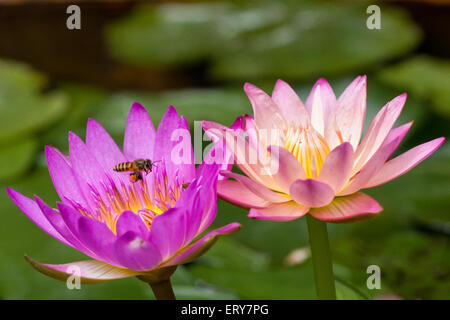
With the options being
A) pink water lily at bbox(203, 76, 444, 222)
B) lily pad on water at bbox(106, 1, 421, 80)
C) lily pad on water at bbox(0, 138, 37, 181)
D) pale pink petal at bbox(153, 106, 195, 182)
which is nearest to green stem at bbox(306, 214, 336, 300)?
pink water lily at bbox(203, 76, 444, 222)

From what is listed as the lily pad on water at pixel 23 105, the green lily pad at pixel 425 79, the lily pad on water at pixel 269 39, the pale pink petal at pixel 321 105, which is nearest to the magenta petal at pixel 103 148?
the pale pink petal at pixel 321 105

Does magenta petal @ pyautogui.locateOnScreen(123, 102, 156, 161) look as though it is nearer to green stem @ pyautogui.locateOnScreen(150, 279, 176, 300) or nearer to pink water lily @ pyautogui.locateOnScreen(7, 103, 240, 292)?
pink water lily @ pyautogui.locateOnScreen(7, 103, 240, 292)

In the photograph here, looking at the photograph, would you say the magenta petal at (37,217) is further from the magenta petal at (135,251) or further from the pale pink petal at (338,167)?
the pale pink petal at (338,167)

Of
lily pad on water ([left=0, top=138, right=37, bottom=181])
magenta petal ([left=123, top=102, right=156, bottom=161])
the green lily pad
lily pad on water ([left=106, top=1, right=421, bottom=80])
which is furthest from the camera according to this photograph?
lily pad on water ([left=106, top=1, right=421, bottom=80])

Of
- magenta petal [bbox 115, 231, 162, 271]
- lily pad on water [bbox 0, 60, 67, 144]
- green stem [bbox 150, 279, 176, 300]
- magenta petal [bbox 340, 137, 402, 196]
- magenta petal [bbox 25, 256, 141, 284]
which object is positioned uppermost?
lily pad on water [bbox 0, 60, 67, 144]

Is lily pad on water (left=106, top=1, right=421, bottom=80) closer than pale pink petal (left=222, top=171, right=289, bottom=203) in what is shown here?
No
